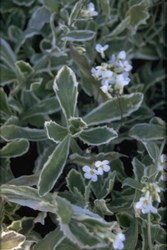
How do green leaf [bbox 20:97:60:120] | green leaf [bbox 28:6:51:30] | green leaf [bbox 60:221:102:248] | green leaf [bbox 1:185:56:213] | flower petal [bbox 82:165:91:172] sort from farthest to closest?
green leaf [bbox 28:6:51:30]
green leaf [bbox 20:97:60:120]
flower petal [bbox 82:165:91:172]
green leaf [bbox 1:185:56:213]
green leaf [bbox 60:221:102:248]

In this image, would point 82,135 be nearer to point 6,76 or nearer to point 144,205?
point 144,205

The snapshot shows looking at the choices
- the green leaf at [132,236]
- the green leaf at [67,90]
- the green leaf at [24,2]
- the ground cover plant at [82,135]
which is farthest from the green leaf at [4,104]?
the green leaf at [132,236]

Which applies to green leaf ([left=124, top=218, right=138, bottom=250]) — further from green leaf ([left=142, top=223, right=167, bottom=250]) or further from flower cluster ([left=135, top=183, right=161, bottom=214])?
flower cluster ([left=135, top=183, right=161, bottom=214])

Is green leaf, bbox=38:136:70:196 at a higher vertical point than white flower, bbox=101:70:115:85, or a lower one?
lower

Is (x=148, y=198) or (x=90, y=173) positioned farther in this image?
(x=90, y=173)

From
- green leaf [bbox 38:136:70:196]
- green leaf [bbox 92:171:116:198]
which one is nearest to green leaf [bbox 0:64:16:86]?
green leaf [bbox 38:136:70:196]

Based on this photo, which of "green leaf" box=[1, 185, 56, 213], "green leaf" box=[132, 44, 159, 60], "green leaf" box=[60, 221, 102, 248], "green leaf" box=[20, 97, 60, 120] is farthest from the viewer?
"green leaf" box=[132, 44, 159, 60]

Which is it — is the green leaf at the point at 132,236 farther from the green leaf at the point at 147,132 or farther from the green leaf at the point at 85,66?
the green leaf at the point at 85,66

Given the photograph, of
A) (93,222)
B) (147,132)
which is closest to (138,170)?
(147,132)
